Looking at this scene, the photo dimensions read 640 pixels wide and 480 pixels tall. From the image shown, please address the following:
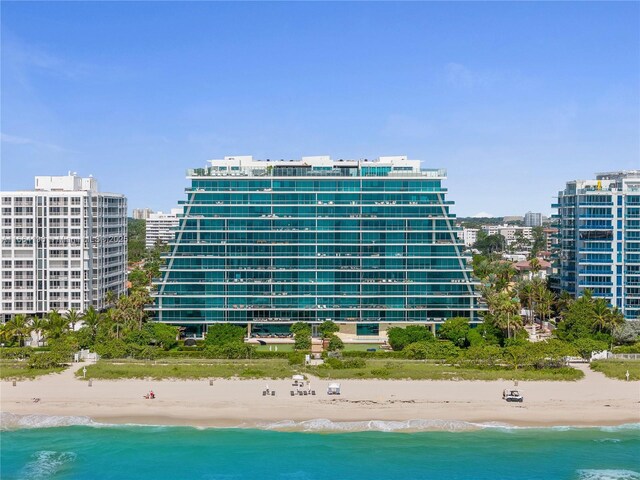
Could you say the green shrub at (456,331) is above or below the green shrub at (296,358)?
above

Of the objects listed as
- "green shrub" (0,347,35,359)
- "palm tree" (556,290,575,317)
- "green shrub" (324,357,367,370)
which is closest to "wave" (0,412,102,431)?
"green shrub" (0,347,35,359)

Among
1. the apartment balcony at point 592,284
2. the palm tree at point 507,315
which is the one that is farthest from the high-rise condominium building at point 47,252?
the apartment balcony at point 592,284

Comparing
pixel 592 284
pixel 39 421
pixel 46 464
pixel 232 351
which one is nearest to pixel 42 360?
pixel 39 421

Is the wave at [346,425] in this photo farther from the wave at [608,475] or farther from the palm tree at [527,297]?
the palm tree at [527,297]

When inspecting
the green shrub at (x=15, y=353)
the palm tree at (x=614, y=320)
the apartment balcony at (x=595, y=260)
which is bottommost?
the green shrub at (x=15, y=353)

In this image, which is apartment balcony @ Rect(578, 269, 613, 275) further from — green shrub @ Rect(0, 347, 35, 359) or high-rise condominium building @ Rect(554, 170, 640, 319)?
green shrub @ Rect(0, 347, 35, 359)

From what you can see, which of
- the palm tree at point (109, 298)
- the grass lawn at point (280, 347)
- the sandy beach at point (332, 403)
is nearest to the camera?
the sandy beach at point (332, 403)

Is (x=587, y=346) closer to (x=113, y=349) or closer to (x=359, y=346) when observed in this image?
(x=359, y=346)

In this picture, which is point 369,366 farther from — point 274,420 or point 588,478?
point 588,478
